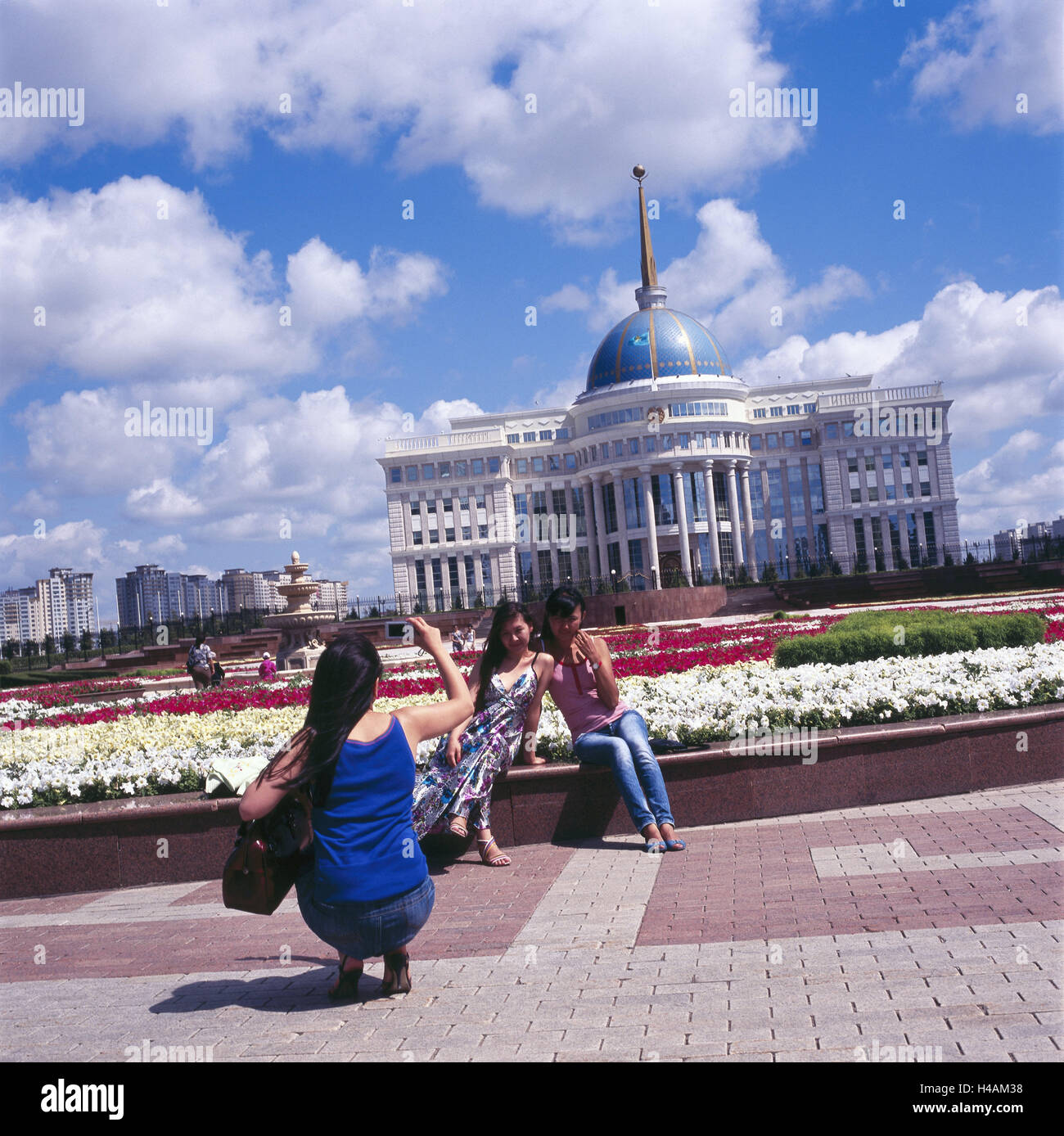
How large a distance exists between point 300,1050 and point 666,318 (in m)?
69.6

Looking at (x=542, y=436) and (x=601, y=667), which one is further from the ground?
(x=542, y=436)

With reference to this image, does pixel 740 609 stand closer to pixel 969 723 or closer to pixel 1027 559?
pixel 1027 559

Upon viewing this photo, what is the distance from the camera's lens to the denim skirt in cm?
443

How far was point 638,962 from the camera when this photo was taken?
16.3ft

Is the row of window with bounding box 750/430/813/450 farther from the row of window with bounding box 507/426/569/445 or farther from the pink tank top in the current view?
the pink tank top

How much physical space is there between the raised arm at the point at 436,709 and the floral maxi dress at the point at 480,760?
2.19 m

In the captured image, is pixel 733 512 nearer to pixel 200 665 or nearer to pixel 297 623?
pixel 297 623

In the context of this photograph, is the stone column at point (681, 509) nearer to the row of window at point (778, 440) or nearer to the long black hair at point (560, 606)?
the row of window at point (778, 440)

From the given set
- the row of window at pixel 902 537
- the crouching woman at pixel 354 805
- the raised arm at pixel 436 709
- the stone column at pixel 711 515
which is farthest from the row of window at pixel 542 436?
the crouching woman at pixel 354 805

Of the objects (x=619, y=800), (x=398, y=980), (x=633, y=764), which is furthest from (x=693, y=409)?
(x=398, y=980)

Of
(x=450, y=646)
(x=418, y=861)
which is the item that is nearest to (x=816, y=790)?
(x=418, y=861)

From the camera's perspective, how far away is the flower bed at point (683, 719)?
27.3 ft

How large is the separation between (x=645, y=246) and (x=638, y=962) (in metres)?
78.5

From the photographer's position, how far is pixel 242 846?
4.56m
